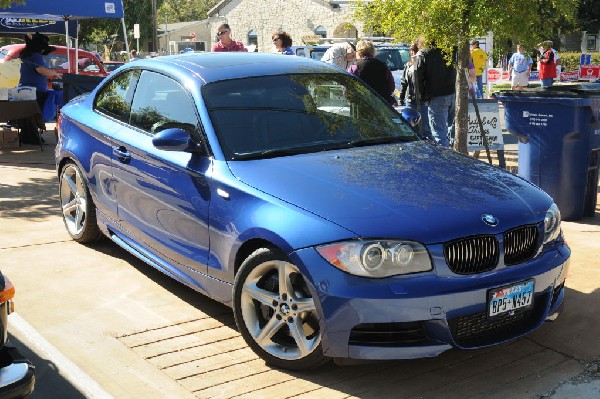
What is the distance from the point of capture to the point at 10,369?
2992 millimetres

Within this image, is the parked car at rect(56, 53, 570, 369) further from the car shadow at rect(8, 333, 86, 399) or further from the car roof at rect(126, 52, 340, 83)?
the car shadow at rect(8, 333, 86, 399)

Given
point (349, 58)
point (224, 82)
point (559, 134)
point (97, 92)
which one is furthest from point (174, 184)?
point (349, 58)

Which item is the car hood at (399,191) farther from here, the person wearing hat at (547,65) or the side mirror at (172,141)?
the person wearing hat at (547,65)

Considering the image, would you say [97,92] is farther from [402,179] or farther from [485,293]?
[485,293]

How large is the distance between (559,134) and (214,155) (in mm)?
4057

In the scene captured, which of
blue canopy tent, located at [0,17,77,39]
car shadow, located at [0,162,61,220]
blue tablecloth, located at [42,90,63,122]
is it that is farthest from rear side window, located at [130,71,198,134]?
blue canopy tent, located at [0,17,77,39]

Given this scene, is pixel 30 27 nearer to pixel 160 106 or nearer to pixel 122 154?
pixel 122 154

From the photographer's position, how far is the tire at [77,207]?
6.39 meters

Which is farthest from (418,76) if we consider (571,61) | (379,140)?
(571,61)

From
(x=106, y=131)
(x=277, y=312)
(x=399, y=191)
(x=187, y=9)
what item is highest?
(x=187, y=9)

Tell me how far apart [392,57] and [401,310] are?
14.6 metres

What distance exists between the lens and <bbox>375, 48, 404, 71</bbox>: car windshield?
57.8 ft

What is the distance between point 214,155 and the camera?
475cm

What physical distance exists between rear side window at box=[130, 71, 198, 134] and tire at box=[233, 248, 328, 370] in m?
1.16
